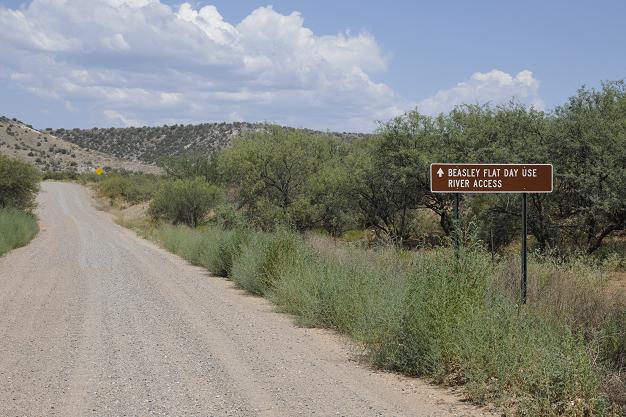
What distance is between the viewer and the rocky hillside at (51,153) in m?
122

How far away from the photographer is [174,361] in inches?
376

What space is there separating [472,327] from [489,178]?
4.02 m

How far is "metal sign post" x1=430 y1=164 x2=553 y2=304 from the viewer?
11531 mm

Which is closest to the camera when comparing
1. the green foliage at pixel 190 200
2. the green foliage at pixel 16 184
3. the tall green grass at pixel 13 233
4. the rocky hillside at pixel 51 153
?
the tall green grass at pixel 13 233

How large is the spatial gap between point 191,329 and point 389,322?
412 cm

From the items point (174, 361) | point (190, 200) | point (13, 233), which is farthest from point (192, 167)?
point (174, 361)

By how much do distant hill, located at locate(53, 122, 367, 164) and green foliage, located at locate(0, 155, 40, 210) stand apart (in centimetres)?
5830

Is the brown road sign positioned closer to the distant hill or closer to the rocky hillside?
the distant hill

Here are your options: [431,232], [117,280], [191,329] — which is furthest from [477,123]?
[191,329]

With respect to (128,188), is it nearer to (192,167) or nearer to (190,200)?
(192,167)

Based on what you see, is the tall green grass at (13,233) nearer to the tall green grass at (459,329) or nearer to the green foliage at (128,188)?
the tall green grass at (459,329)

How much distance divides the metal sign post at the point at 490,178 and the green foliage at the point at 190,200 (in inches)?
1526

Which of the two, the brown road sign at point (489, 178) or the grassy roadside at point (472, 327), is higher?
the brown road sign at point (489, 178)

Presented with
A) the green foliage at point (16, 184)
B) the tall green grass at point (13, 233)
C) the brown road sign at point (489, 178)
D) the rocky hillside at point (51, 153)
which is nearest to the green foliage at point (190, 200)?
the green foliage at point (16, 184)
